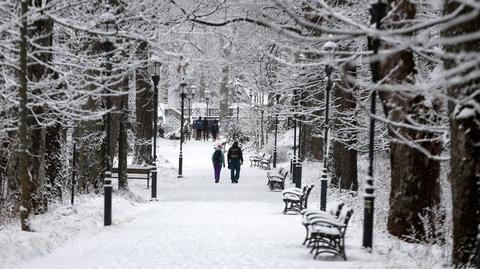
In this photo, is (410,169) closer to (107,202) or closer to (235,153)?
(107,202)

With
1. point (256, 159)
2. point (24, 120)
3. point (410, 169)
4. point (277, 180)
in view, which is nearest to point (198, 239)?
point (24, 120)

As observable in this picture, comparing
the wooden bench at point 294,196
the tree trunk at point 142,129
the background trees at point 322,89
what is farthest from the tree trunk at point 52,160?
the tree trunk at point 142,129

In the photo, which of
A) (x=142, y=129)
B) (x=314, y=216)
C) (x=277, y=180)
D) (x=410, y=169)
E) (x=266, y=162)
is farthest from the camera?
(x=266, y=162)

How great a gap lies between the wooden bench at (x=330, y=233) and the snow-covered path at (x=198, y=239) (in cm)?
28

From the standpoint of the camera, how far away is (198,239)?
11.0 metres

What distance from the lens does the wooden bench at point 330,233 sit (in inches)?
358

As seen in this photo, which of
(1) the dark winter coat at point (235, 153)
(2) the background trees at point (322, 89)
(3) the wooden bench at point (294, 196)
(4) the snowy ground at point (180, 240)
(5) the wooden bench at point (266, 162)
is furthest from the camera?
(5) the wooden bench at point (266, 162)

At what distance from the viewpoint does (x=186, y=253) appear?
9.54m

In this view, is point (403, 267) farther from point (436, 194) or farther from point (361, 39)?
point (361, 39)

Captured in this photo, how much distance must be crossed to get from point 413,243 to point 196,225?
5.06m

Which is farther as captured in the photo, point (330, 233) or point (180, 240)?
point (180, 240)

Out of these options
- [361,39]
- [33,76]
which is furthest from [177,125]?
[33,76]

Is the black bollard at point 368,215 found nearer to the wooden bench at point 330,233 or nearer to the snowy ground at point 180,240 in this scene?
the snowy ground at point 180,240

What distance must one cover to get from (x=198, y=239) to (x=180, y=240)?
36cm
